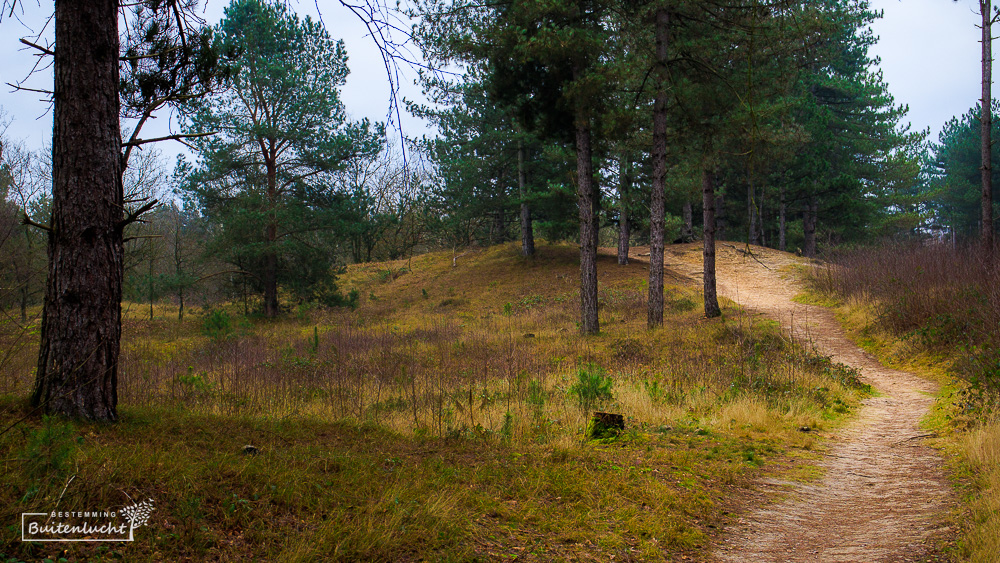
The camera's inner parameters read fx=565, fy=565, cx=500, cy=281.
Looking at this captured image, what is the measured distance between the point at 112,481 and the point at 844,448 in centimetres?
689

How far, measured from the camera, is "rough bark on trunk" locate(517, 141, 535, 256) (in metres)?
28.2

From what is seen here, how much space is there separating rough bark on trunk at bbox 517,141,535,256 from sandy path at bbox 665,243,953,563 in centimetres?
1991

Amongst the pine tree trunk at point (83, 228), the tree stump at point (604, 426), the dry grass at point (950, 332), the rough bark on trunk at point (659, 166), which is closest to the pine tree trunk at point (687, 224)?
the dry grass at point (950, 332)

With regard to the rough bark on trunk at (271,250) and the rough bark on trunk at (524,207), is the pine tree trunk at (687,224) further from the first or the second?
the rough bark on trunk at (271,250)

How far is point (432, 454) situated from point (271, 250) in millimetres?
17761

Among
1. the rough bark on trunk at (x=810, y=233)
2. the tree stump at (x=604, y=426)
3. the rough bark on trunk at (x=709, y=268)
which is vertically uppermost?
the rough bark on trunk at (x=810, y=233)

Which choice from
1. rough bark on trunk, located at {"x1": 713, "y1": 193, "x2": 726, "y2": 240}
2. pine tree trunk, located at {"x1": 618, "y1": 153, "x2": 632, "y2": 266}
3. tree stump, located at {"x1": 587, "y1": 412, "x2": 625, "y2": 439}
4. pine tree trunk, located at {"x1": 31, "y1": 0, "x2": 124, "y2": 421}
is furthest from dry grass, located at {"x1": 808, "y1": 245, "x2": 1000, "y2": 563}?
rough bark on trunk, located at {"x1": 713, "y1": 193, "x2": 726, "y2": 240}

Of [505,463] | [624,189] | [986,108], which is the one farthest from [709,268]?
[505,463]

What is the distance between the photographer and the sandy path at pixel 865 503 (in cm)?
371

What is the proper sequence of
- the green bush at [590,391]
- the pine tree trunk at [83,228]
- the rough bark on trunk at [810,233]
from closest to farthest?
the pine tree trunk at [83,228] < the green bush at [590,391] < the rough bark on trunk at [810,233]

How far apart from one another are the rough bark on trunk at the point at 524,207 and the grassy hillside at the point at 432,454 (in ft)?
55.9

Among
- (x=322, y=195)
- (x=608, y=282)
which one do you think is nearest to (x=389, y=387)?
(x=322, y=195)

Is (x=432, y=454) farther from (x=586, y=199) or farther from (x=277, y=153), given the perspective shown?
(x=277, y=153)

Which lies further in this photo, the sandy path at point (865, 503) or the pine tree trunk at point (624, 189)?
the pine tree trunk at point (624, 189)
